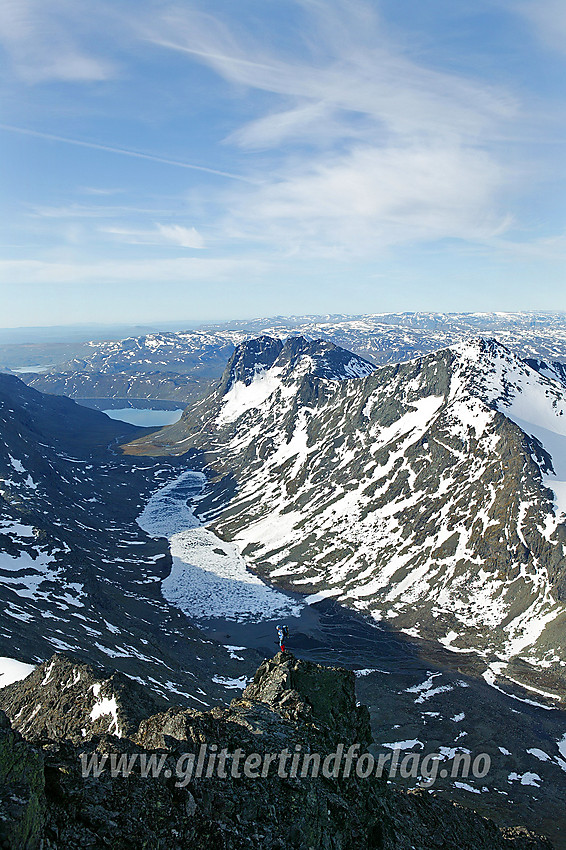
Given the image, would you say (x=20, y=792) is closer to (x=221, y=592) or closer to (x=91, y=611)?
(x=91, y=611)

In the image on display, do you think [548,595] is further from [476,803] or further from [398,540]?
[476,803]

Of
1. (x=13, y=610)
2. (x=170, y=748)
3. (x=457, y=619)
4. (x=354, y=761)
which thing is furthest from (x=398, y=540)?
(x=170, y=748)

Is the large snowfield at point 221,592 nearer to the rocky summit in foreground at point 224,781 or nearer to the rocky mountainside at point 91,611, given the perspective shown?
the rocky mountainside at point 91,611

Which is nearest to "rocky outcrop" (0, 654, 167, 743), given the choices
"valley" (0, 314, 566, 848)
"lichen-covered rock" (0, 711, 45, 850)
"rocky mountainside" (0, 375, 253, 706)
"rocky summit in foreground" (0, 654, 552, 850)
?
"rocky summit in foreground" (0, 654, 552, 850)

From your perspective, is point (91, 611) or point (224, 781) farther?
point (91, 611)

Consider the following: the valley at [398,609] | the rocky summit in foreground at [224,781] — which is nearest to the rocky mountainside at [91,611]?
the valley at [398,609]

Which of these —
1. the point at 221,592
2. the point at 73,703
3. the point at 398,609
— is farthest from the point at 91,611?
the point at 398,609

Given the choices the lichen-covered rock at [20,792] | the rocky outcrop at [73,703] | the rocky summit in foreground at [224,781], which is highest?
the lichen-covered rock at [20,792]

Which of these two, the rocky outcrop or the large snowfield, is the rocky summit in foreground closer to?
the rocky outcrop
